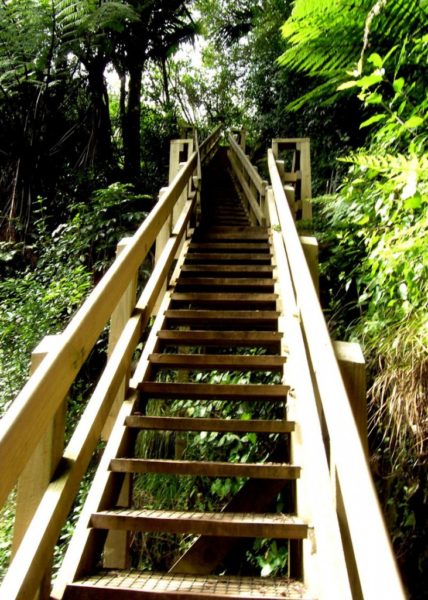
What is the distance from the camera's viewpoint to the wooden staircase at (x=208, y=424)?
5.62 feet

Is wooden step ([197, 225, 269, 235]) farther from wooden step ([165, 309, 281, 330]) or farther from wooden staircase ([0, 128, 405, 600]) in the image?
wooden step ([165, 309, 281, 330])

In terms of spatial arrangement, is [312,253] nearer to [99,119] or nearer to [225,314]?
[225,314]

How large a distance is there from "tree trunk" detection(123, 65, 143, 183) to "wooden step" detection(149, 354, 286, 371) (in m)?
7.31

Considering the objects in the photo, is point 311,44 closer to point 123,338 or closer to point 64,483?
point 123,338

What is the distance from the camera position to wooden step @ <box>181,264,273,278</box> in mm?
4496

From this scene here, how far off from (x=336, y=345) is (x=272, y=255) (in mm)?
3486

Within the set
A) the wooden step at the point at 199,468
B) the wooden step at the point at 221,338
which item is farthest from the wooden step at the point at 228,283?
the wooden step at the point at 199,468

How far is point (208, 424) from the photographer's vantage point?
8.16 feet

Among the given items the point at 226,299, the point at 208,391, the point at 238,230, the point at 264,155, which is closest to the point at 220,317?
the point at 226,299

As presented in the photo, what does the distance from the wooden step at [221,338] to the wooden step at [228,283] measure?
0.96 m

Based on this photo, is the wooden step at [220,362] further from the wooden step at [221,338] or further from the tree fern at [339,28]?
the tree fern at [339,28]

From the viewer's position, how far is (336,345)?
144 centimetres

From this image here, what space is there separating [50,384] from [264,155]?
456 inches

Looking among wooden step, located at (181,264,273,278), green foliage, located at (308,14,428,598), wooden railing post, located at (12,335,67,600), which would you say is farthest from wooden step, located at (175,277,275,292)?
wooden railing post, located at (12,335,67,600)
